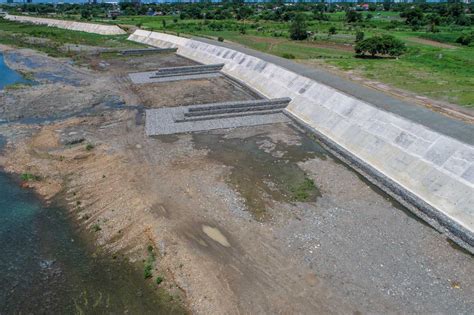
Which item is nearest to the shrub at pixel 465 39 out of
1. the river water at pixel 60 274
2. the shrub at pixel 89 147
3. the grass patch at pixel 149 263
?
the shrub at pixel 89 147

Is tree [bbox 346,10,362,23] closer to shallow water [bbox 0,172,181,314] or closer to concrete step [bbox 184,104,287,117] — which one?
concrete step [bbox 184,104,287,117]

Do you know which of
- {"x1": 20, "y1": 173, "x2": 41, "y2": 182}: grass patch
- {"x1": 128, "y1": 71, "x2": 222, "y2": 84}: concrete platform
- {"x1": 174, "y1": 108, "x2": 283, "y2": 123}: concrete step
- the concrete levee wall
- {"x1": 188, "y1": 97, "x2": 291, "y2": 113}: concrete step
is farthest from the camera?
the concrete levee wall

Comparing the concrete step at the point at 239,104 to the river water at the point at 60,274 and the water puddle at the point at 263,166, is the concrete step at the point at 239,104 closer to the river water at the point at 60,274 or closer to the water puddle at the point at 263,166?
the water puddle at the point at 263,166

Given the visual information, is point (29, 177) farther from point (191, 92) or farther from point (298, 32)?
point (298, 32)

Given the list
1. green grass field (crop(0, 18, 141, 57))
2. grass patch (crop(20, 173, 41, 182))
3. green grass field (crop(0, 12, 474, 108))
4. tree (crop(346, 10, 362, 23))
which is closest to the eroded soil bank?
grass patch (crop(20, 173, 41, 182))

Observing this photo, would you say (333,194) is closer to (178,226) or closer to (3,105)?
(178,226)

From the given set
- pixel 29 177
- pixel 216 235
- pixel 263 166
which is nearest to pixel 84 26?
pixel 29 177

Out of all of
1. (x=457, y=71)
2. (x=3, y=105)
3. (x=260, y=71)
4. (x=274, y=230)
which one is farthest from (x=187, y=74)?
(x=274, y=230)
